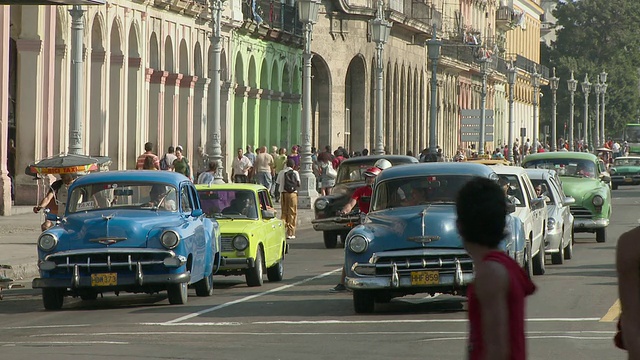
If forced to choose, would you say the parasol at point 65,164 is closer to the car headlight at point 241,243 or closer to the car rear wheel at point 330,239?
the car headlight at point 241,243

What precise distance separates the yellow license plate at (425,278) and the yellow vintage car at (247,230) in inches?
172

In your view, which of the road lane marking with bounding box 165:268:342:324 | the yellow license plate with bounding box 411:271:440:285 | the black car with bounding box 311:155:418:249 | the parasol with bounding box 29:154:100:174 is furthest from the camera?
the black car with bounding box 311:155:418:249

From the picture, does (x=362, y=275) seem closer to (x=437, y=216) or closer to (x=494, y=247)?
(x=437, y=216)

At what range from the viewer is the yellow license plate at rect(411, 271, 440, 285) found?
52.7 feet

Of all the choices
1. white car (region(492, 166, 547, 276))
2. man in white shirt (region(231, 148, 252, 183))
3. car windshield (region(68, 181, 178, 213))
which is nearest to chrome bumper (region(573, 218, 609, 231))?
white car (region(492, 166, 547, 276))

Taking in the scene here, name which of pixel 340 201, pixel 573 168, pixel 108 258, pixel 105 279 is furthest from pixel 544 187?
pixel 105 279

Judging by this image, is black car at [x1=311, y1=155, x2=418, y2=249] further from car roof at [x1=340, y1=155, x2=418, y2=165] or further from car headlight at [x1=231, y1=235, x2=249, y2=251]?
car headlight at [x1=231, y1=235, x2=249, y2=251]

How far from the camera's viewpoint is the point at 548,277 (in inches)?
832

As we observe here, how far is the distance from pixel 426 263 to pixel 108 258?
3516 millimetres

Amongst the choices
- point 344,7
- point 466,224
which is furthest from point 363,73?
point 466,224

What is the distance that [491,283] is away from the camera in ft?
19.6

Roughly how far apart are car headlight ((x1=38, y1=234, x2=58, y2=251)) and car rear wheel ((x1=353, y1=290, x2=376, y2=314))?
332 cm

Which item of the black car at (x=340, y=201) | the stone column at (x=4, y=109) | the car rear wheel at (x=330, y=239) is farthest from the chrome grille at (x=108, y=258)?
the stone column at (x=4, y=109)

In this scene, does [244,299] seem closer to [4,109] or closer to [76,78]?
[76,78]
